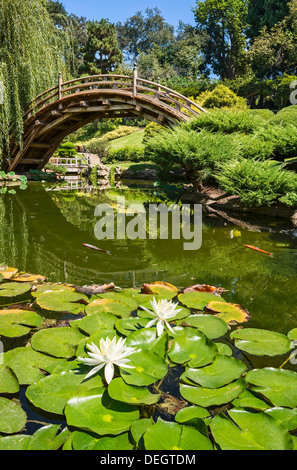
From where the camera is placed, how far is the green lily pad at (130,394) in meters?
1.01

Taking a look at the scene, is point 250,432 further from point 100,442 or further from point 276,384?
point 100,442

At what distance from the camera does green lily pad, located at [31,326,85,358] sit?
4.48 feet

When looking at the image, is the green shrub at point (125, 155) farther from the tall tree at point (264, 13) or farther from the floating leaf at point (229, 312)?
the floating leaf at point (229, 312)

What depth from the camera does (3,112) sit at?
807 cm

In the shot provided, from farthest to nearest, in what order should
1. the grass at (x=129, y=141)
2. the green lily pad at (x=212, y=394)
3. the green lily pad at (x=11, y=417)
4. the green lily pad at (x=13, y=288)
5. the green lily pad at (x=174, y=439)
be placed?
the grass at (x=129, y=141)
the green lily pad at (x=13, y=288)
the green lily pad at (x=212, y=394)
the green lily pad at (x=11, y=417)
the green lily pad at (x=174, y=439)

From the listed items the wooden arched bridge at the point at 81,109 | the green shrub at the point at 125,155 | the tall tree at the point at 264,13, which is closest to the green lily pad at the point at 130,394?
the wooden arched bridge at the point at 81,109

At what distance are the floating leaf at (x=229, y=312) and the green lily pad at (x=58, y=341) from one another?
0.77 meters

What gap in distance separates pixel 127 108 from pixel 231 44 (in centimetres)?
2049

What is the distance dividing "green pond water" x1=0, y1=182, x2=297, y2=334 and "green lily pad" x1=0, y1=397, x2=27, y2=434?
3.96ft

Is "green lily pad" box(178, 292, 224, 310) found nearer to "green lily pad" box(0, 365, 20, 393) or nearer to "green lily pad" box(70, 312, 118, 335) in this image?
"green lily pad" box(70, 312, 118, 335)

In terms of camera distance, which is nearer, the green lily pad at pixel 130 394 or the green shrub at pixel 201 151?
the green lily pad at pixel 130 394

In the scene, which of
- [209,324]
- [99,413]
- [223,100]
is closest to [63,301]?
[209,324]

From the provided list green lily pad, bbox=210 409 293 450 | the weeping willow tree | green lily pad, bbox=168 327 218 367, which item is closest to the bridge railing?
the weeping willow tree

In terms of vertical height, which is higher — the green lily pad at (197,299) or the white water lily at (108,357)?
the white water lily at (108,357)
